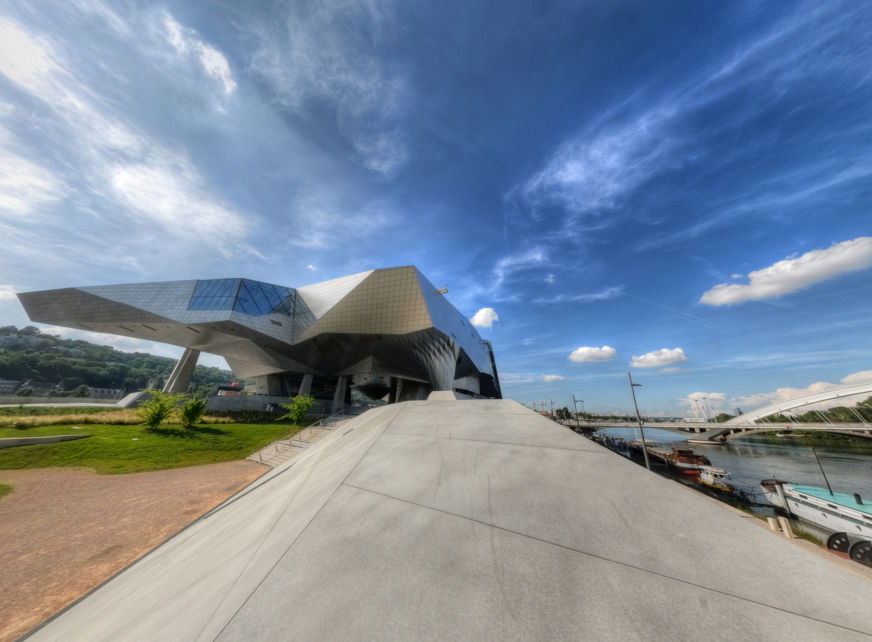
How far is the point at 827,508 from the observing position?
1499 centimetres

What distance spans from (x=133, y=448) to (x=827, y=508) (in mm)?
39953

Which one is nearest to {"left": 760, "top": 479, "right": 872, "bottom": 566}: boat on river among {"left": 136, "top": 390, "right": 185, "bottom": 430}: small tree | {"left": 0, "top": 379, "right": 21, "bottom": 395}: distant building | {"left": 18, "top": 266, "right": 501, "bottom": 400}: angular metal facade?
{"left": 18, "top": 266, "right": 501, "bottom": 400}: angular metal facade

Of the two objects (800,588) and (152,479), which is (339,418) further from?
(800,588)

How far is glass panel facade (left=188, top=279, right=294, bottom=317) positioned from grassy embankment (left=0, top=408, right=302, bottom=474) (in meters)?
13.1

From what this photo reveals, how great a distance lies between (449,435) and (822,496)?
24675 millimetres

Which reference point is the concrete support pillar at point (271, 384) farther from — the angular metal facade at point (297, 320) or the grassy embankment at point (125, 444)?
the grassy embankment at point (125, 444)

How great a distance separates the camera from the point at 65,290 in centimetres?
3106

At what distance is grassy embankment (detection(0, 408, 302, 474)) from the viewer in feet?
53.3

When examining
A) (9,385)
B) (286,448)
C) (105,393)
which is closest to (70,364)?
(9,385)

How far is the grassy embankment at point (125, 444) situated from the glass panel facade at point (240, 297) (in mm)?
13134

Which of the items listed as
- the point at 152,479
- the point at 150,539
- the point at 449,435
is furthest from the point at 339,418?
the point at 449,435

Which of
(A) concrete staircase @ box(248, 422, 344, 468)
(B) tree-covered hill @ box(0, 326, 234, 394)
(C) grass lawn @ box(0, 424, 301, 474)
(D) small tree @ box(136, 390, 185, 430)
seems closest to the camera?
(C) grass lawn @ box(0, 424, 301, 474)

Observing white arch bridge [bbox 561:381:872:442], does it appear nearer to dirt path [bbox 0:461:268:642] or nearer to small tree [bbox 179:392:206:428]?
dirt path [bbox 0:461:268:642]

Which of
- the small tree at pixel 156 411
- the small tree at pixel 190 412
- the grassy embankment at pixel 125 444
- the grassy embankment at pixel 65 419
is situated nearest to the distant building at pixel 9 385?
the grassy embankment at pixel 65 419
